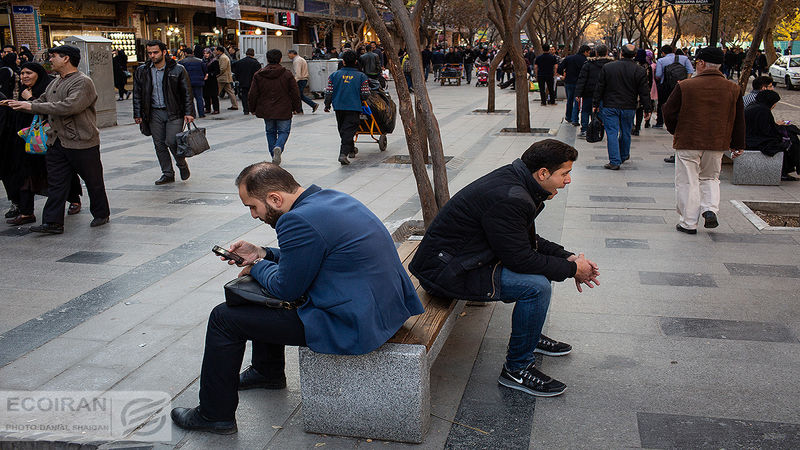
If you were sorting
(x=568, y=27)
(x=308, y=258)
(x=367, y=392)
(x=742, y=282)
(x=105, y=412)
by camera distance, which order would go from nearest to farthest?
1. (x=308, y=258)
2. (x=367, y=392)
3. (x=105, y=412)
4. (x=742, y=282)
5. (x=568, y=27)

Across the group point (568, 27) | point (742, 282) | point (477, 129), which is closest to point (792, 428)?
point (742, 282)

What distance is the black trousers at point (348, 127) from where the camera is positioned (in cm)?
1151

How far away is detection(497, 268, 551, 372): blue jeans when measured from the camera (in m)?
3.90

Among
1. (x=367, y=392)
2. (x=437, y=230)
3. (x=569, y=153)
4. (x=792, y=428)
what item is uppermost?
(x=569, y=153)

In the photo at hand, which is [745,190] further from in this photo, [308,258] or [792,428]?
[308,258]

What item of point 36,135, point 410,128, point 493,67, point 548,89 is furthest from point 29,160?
point 548,89

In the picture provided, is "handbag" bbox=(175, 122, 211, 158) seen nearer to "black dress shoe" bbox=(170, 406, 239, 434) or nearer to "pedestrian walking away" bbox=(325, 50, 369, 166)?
"pedestrian walking away" bbox=(325, 50, 369, 166)

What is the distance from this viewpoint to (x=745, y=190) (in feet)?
30.2

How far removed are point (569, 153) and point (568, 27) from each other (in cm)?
3840

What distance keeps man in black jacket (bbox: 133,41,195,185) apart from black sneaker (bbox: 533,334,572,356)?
620cm

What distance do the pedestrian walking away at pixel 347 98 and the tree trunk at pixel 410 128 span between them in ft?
14.0

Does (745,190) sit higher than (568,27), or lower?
lower

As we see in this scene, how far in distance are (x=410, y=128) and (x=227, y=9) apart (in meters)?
23.1

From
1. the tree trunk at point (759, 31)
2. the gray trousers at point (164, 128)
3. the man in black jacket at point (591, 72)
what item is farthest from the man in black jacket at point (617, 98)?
the gray trousers at point (164, 128)
